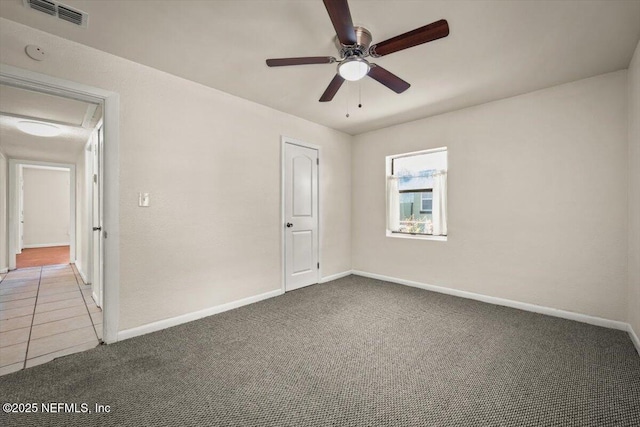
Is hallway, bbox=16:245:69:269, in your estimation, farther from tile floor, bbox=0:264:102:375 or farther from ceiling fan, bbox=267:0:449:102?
ceiling fan, bbox=267:0:449:102

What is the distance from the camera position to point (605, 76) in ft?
8.93

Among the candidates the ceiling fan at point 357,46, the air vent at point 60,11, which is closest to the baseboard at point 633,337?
the ceiling fan at point 357,46

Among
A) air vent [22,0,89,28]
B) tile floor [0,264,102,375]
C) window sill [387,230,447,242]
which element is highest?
air vent [22,0,89,28]

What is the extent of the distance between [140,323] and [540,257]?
14.0 feet

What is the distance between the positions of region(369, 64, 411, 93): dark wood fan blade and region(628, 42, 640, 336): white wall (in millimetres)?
1910

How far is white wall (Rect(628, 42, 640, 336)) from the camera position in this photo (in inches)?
89.8

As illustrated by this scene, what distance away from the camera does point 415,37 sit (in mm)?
1724

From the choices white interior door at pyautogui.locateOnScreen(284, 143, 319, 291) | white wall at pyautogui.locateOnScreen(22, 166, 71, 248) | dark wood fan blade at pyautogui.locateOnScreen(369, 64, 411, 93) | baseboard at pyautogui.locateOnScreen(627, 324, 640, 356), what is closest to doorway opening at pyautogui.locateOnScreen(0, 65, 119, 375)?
white interior door at pyautogui.locateOnScreen(284, 143, 319, 291)

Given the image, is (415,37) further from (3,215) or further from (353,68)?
(3,215)

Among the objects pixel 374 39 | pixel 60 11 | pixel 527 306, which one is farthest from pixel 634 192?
pixel 60 11

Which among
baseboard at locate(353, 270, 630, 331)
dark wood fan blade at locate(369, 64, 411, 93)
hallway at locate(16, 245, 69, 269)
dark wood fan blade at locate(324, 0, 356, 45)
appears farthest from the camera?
hallway at locate(16, 245, 69, 269)

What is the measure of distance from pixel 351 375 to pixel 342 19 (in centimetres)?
227

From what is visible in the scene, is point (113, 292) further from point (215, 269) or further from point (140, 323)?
point (215, 269)

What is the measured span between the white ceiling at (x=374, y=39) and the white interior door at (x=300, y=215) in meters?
1.10
